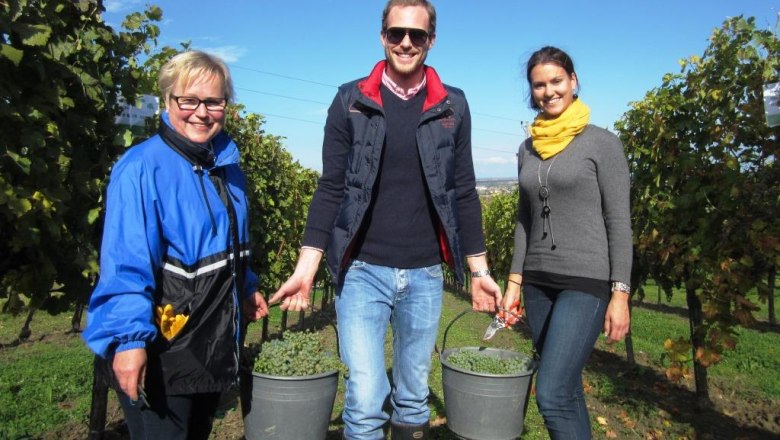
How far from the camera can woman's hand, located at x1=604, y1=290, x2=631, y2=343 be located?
8.51 feet

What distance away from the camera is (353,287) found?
251cm

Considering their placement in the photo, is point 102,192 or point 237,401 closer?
point 102,192

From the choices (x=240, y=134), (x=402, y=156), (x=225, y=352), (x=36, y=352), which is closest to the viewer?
(x=225, y=352)

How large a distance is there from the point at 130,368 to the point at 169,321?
0.20 meters

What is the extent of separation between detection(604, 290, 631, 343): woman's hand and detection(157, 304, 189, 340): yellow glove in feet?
5.77

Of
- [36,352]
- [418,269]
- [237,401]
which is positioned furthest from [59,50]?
[36,352]

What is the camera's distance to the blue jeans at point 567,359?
2602 millimetres

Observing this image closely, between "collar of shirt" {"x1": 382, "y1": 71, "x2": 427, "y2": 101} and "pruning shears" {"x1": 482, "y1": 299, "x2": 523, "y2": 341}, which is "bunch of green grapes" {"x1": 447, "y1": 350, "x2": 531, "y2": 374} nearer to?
"pruning shears" {"x1": 482, "y1": 299, "x2": 523, "y2": 341}

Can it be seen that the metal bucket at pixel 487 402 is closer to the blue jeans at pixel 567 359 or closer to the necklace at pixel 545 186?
the blue jeans at pixel 567 359

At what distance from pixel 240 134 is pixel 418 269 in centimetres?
447

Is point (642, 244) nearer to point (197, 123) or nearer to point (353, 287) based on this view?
point (353, 287)

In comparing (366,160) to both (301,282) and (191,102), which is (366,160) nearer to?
(301,282)

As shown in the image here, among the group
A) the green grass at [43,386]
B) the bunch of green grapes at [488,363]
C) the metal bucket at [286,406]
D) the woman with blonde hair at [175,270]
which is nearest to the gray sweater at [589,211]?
the bunch of green grapes at [488,363]

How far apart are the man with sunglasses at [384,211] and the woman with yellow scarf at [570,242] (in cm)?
44
